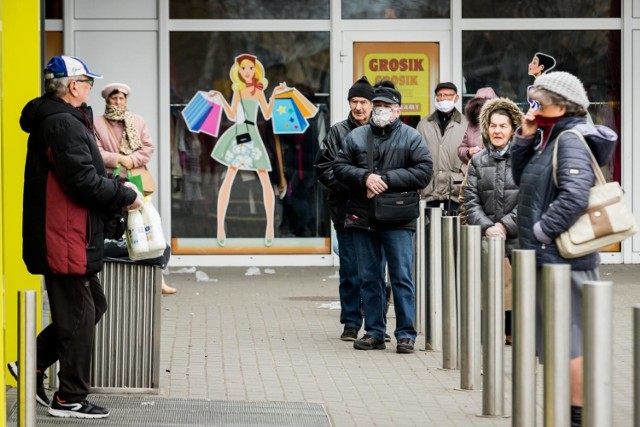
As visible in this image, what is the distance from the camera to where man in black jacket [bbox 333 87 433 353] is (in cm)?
998

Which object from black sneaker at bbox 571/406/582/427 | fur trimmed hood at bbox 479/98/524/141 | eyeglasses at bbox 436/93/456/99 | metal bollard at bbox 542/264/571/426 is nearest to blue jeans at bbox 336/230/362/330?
fur trimmed hood at bbox 479/98/524/141

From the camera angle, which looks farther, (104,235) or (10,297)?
(10,297)

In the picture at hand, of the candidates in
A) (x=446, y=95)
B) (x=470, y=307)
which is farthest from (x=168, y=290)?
(x=470, y=307)

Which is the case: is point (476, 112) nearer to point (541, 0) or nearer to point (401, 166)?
point (401, 166)

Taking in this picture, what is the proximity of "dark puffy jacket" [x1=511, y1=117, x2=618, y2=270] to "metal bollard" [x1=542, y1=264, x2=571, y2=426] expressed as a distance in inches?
34.9

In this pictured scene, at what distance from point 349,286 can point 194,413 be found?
3.27 metres

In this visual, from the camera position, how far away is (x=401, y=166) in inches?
396

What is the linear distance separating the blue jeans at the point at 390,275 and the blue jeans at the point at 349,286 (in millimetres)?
490

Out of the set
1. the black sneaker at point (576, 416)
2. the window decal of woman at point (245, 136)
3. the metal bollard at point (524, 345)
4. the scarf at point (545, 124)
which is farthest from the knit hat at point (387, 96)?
the window decal of woman at point (245, 136)

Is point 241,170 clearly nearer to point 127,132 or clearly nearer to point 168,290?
point 168,290

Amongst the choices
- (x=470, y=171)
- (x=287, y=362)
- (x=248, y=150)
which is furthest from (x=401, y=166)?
(x=248, y=150)

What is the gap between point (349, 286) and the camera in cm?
1085

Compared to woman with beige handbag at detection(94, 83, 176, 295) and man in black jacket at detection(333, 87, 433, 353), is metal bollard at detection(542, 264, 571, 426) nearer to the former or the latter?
man in black jacket at detection(333, 87, 433, 353)

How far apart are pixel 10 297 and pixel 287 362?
213 centimetres
